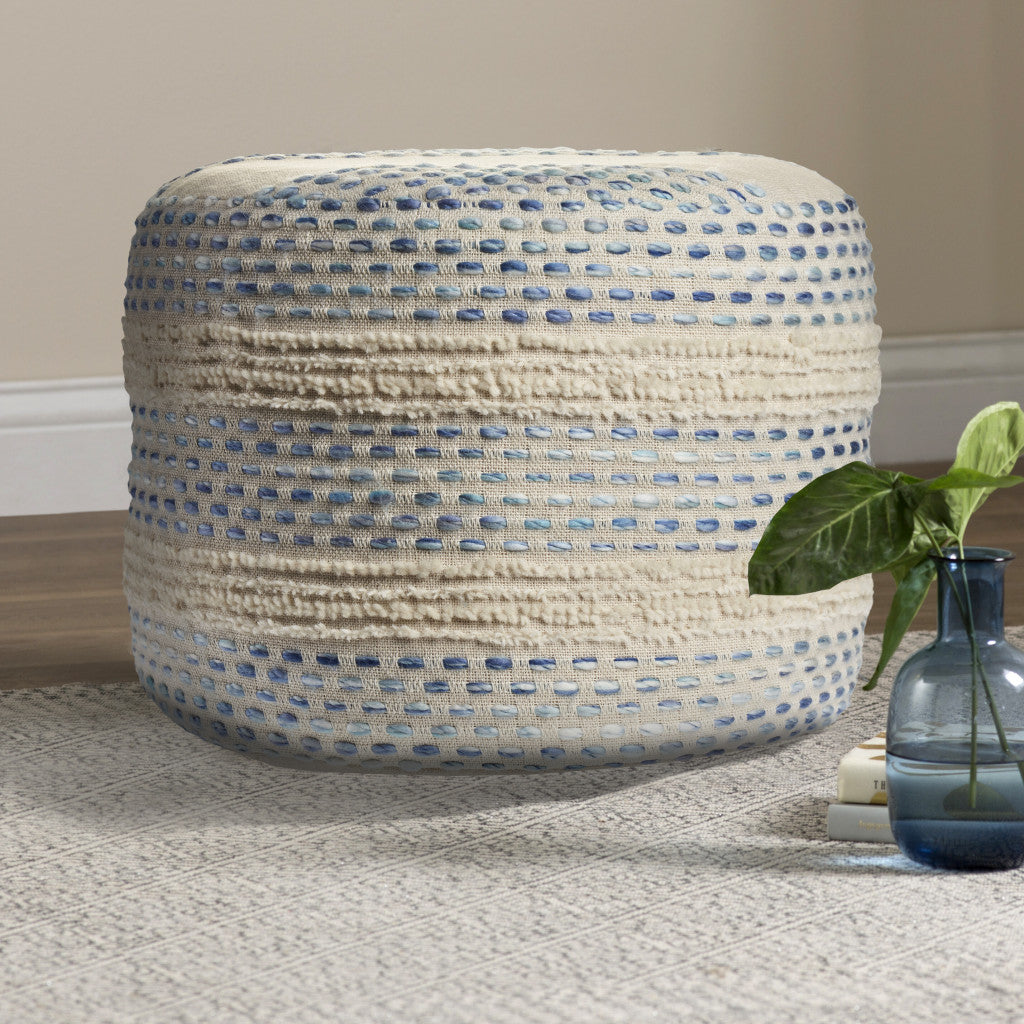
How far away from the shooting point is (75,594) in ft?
5.38

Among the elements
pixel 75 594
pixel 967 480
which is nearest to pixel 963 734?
pixel 967 480

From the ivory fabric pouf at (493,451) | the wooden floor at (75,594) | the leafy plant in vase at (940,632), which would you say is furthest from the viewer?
the wooden floor at (75,594)

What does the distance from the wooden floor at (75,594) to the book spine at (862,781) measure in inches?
21.7

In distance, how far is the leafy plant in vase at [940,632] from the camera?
0.79m

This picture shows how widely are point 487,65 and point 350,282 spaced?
137cm

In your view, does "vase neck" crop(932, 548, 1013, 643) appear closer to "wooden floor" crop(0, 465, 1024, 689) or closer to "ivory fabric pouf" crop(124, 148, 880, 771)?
"ivory fabric pouf" crop(124, 148, 880, 771)

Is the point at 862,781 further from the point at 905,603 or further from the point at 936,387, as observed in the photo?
the point at 936,387

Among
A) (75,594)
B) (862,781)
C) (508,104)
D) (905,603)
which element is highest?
(508,104)

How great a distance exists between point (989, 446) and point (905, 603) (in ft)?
0.31

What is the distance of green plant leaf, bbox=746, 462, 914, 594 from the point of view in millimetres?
784

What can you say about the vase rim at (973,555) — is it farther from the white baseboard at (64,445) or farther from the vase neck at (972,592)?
the white baseboard at (64,445)

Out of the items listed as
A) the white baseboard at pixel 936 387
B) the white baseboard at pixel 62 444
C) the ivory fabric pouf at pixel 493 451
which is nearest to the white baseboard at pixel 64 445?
the white baseboard at pixel 62 444

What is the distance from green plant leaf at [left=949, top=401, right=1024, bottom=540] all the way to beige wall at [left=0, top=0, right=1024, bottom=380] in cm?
145

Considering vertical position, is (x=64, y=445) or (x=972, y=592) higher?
(x=972, y=592)
